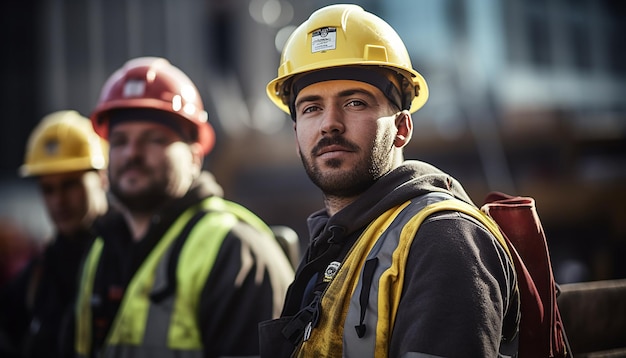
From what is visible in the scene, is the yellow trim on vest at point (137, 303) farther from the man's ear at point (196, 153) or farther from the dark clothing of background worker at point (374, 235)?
the dark clothing of background worker at point (374, 235)

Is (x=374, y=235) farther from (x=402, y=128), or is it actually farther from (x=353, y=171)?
(x=402, y=128)

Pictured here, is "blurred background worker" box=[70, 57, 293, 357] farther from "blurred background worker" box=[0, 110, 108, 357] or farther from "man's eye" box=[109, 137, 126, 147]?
"blurred background worker" box=[0, 110, 108, 357]

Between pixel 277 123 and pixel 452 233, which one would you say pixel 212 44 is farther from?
pixel 452 233

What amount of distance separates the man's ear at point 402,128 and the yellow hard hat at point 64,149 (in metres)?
2.98

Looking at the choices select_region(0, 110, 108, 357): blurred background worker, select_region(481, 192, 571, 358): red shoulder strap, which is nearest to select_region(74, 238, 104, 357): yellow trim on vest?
select_region(0, 110, 108, 357): blurred background worker

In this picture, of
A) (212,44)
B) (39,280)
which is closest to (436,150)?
(39,280)

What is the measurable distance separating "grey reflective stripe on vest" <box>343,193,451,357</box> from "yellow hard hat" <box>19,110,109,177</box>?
3283mm

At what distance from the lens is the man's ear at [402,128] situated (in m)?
2.63

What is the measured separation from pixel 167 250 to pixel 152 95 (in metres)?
0.96

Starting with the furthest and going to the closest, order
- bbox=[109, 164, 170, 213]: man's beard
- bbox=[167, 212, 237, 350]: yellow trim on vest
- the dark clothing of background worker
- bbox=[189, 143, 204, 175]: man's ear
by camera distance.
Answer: bbox=[189, 143, 204, 175]: man's ear, bbox=[109, 164, 170, 213]: man's beard, bbox=[167, 212, 237, 350]: yellow trim on vest, the dark clothing of background worker

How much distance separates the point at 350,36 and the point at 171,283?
1.52 meters

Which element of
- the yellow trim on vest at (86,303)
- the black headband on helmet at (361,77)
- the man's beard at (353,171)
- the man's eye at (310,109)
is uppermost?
the black headband on helmet at (361,77)

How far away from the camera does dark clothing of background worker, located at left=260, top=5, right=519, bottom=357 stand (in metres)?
1.92

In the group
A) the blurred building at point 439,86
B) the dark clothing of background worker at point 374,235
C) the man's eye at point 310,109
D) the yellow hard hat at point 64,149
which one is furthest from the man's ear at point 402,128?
the yellow hard hat at point 64,149
